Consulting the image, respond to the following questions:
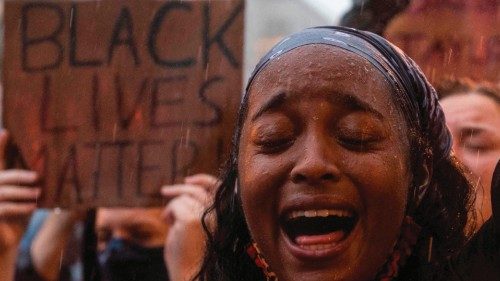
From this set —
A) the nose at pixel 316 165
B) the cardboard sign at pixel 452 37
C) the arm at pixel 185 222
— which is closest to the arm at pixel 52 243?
the arm at pixel 185 222

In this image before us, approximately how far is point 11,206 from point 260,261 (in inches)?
50.1

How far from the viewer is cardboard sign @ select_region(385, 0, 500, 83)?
262 centimetres

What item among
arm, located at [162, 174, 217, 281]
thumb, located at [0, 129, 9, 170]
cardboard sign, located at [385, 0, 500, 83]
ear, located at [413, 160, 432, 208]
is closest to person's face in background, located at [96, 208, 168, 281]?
arm, located at [162, 174, 217, 281]

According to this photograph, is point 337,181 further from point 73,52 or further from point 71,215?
point 71,215

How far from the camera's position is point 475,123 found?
249cm

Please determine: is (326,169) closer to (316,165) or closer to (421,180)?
(316,165)

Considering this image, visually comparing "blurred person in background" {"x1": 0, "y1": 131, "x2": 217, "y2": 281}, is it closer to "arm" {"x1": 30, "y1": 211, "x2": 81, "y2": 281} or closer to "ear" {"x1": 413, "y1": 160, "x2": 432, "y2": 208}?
"arm" {"x1": 30, "y1": 211, "x2": 81, "y2": 281}

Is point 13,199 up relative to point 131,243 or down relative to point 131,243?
up

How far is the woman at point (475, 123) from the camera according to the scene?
2314 millimetres

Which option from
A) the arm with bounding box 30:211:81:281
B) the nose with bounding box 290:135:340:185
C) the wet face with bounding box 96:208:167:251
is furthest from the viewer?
the arm with bounding box 30:211:81:281

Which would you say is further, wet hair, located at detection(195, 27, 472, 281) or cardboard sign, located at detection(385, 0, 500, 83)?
cardboard sign, located at detection(385, 0, 500, 83)

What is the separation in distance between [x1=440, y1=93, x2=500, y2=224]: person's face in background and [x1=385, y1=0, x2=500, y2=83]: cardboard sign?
11 cm

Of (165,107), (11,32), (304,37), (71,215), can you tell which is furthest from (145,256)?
(304,37)

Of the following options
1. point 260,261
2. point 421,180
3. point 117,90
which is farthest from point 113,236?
point 421,180
